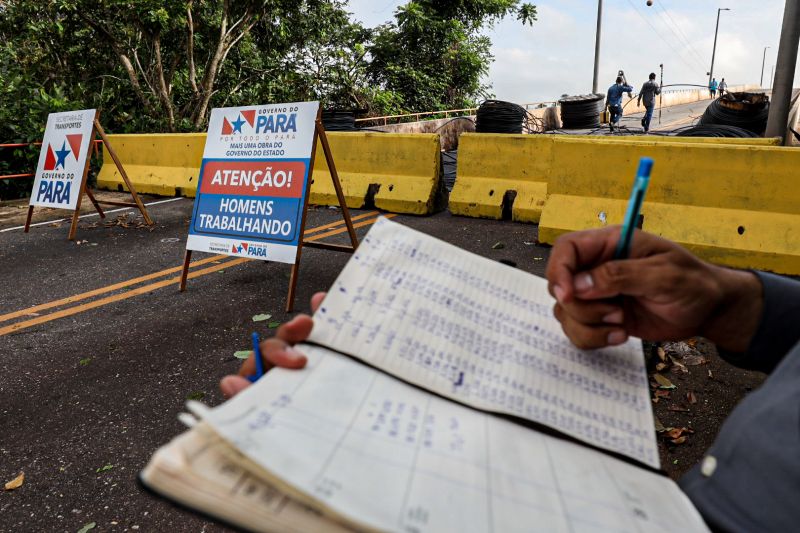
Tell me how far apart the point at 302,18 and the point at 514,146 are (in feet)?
46.0

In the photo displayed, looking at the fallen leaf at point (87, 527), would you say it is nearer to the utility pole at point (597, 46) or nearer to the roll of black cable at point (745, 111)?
the roll of black cable at point (745, 111)

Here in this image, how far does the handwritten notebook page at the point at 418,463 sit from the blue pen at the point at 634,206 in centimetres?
38

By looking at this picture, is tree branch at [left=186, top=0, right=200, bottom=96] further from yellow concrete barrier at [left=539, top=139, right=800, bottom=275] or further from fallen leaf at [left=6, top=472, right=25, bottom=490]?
fallen leaf at [left=6, top=472, right=25, bottom=490]

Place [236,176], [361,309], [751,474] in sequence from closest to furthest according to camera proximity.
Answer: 1. [751,474]
2. [361,309]
3. [236,176]

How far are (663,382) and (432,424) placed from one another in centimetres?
292

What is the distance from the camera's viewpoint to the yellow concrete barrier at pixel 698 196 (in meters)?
5.12

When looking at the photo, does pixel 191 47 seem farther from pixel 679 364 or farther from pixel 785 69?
pixel 679 364

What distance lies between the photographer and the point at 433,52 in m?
25.5

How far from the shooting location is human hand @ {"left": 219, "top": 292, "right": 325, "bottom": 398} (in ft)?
2.93

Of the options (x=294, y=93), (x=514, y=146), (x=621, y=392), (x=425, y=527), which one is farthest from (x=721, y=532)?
(x=294, y=93)

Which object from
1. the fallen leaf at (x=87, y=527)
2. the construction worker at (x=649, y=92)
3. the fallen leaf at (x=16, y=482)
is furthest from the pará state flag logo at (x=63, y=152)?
the construction worker at (x=649, y=92)

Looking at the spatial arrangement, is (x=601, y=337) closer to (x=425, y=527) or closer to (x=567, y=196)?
(x=425, y=527)

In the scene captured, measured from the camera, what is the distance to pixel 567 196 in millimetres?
6102

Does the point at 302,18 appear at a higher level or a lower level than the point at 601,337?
higher
